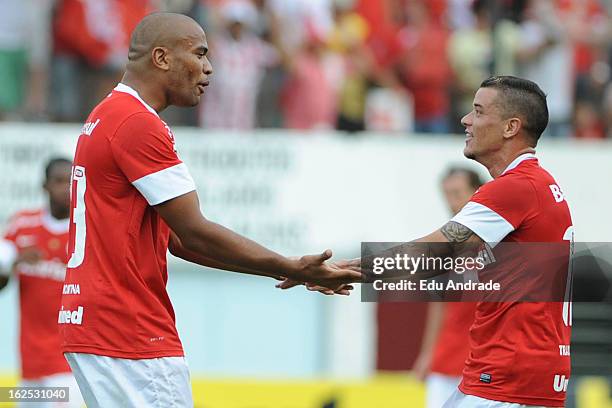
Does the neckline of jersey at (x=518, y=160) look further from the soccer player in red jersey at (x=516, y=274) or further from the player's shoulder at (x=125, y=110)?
the player's shoulder at (x=125, y=110)

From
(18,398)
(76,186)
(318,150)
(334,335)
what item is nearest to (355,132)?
(318,150)

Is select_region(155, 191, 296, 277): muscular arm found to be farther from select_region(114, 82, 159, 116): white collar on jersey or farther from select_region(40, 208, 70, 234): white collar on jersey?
select_region(40, 208, 70, 234): white collar on jersey

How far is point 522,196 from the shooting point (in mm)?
5875

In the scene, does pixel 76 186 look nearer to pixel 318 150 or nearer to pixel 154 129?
pixel 154 129

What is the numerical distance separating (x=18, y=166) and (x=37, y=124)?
0.48 m

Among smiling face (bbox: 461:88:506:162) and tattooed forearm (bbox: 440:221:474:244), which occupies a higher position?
smiling face (bbox: 461:88:506:162)

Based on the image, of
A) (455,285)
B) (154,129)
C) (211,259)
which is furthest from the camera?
(455,285)

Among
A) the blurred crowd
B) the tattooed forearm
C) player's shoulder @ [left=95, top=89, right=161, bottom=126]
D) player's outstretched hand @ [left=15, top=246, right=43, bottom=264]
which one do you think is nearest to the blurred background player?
player's outstretched hand @ [left=15, top=246, right=43, bottom=264]

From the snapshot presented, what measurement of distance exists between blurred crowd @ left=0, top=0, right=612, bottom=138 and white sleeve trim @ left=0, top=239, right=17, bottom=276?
152 inches

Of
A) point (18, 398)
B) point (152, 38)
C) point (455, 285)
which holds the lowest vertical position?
point (18, 398)

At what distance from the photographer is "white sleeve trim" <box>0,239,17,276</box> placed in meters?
8.44

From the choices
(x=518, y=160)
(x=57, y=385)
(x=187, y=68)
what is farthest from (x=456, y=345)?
(x=187, y=68)

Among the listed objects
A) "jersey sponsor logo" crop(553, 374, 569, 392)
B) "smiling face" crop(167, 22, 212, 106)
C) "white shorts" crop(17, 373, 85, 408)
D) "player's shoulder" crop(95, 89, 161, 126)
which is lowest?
"white shorts" crop(17, 373, 85, 408)

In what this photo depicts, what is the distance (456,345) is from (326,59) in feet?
17.4
